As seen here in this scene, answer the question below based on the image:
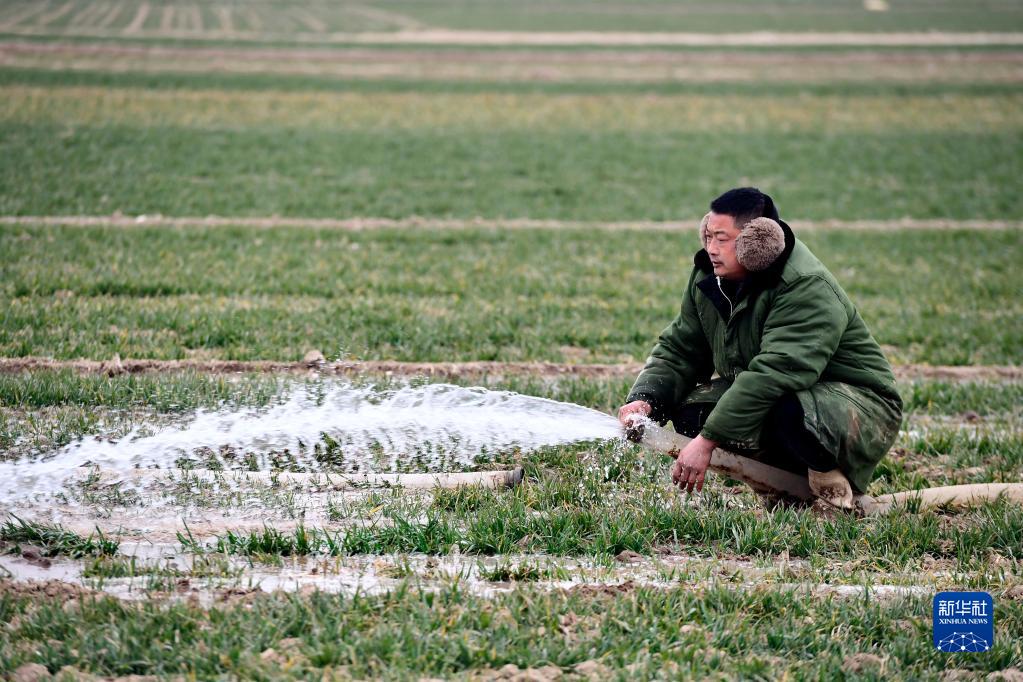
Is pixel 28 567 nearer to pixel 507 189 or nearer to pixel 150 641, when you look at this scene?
pixel 150 641

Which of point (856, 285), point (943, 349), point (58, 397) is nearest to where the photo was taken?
point (58, 397)

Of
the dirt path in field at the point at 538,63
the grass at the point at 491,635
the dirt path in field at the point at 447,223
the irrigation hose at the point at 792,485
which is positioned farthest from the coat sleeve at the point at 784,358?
the dirt path in field at the point at 538,63

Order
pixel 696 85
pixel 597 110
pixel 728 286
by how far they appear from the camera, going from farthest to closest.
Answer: pixel 696 85 < pixel 597 110 < pixel 728 286

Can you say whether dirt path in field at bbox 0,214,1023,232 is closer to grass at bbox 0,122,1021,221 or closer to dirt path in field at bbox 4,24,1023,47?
grass at bbox 0,122,1021,221

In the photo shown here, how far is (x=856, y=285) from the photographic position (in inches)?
403

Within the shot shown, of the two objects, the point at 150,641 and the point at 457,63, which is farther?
the point at 457,63

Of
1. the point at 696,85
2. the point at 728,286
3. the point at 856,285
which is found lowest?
the point at 856,285

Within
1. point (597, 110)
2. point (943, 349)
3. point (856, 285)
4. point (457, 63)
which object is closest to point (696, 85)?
point (597, 110)

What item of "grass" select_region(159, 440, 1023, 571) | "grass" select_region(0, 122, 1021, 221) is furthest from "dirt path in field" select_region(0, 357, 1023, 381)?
"grass" select_region(0, 122, 1021, 221)

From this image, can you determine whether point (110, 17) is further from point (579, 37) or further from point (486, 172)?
point (486, 172)

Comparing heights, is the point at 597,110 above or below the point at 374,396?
above

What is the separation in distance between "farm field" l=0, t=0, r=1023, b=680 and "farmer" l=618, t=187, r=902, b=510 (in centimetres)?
32

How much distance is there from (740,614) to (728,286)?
64.2 inches

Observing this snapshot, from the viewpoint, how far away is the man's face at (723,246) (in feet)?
15.6
